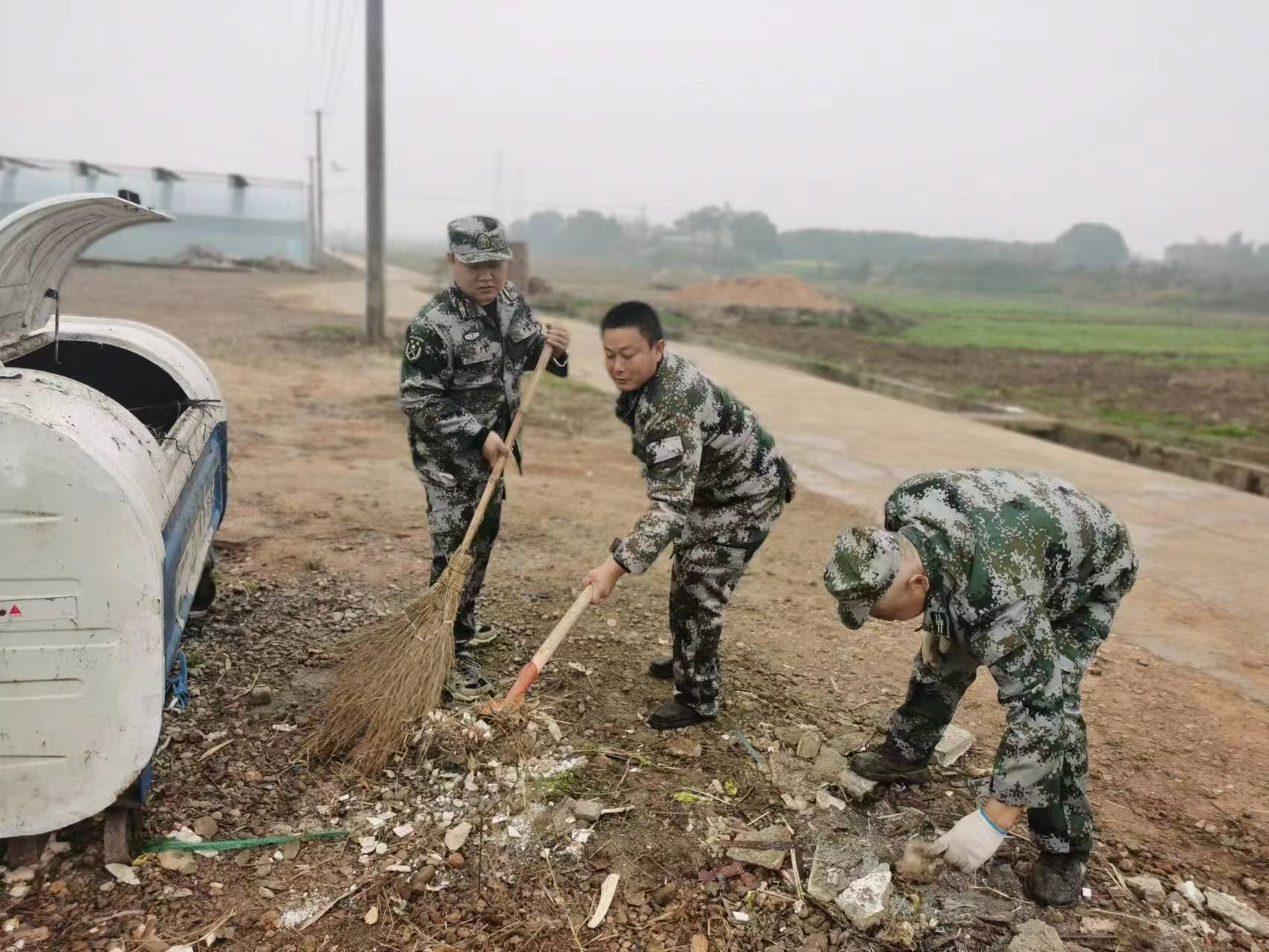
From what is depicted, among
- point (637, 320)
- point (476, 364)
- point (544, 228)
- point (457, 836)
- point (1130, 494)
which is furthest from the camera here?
point (544, 228)

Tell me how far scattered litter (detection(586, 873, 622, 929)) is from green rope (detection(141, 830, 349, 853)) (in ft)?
2.57

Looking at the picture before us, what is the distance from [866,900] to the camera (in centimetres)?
247

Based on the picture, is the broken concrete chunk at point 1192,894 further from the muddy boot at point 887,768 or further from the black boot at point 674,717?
the black boot at point 674,717

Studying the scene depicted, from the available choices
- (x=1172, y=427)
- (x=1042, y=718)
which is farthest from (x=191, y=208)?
(x=1042, y=718)

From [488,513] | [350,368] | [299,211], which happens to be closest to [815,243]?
[299,211]

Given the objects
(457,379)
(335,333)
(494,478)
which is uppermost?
(457,379)

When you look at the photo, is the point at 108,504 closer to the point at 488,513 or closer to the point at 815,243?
the point at 488,513

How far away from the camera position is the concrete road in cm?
480

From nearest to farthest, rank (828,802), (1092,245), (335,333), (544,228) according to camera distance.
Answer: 1. (828,802)
2. (335,333)
3. (1092,245)
4. (544,228)

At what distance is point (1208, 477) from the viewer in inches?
364

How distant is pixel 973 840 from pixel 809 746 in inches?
33.7

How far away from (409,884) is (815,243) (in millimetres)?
112049

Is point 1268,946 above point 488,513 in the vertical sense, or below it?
below

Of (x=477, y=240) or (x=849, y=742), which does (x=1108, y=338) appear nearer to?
(x=849, y=742)
